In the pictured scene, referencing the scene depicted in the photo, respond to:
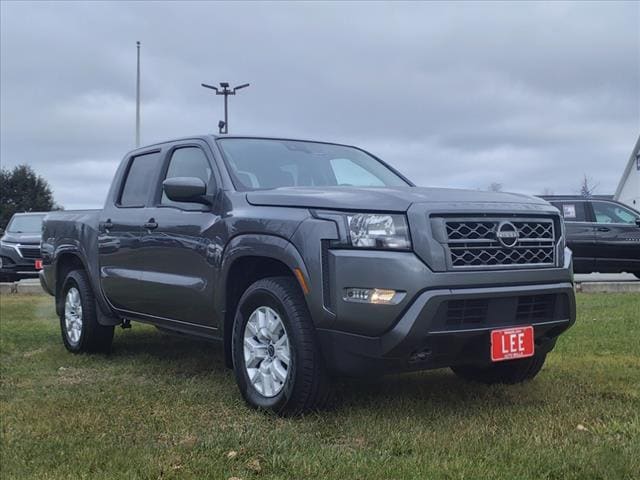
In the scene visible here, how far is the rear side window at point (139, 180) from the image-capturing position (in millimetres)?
5832

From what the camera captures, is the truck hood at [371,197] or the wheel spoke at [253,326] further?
the wheel spoke at [253,326]

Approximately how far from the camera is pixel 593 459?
3291mm

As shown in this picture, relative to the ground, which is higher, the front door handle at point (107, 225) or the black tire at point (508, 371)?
the front door handle at point (107, 225)

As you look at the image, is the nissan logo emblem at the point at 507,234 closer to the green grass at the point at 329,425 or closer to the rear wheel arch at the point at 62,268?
the green grass at the point at 329,425

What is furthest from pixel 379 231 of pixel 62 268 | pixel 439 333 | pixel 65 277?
pixel 62 268

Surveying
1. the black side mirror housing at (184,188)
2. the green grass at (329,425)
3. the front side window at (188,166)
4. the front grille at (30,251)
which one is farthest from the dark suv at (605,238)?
the front grille at (30,251)

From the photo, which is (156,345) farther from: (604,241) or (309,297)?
(604,241)

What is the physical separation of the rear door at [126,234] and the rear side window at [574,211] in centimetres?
876

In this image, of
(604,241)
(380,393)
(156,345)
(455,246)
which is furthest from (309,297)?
(604,241)

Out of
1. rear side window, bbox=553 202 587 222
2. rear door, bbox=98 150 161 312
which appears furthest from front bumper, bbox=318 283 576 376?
rear side window, bbox=553 202 587 222

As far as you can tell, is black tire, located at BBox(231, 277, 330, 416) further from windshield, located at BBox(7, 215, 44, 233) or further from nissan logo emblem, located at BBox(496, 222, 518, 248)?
windshield, located at BBox(7, 215, 44, 233)

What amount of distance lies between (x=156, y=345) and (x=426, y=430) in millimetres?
3934

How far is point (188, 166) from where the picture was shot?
5.41 meters

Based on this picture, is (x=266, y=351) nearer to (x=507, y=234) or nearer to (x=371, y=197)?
(x=371, y=197)
